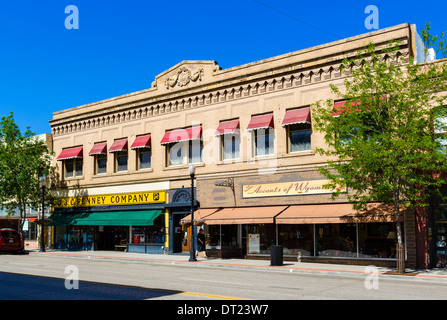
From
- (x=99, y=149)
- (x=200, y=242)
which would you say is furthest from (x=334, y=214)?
(x=99, y=149)

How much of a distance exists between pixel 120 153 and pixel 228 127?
33.6ft

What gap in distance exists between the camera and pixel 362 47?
76.9 feet

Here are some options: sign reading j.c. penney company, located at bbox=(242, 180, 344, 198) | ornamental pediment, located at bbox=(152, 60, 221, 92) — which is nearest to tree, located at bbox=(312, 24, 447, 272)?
sign reading j.c. penney company, located at bbox=(242, 180, 344, 198)

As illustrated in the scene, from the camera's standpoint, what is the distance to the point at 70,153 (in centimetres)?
3647

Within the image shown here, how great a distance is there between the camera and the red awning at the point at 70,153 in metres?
36.0

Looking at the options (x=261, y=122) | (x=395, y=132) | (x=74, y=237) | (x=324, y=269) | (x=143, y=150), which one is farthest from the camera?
(x=74, y=237)

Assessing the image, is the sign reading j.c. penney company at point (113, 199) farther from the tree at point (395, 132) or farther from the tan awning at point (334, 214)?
the tree at point (395, 132)

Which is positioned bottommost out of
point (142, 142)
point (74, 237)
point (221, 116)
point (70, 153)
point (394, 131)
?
point (74, 237)

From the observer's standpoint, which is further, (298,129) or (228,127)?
(228,127)

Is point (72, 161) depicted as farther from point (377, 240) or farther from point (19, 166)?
point (377, 240)

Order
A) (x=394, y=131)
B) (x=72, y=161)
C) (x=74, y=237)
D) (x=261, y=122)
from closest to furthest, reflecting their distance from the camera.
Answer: (x=394, y=131) < (x=261, y=122) < (x=74, y=237) < (x=72, y=161)
